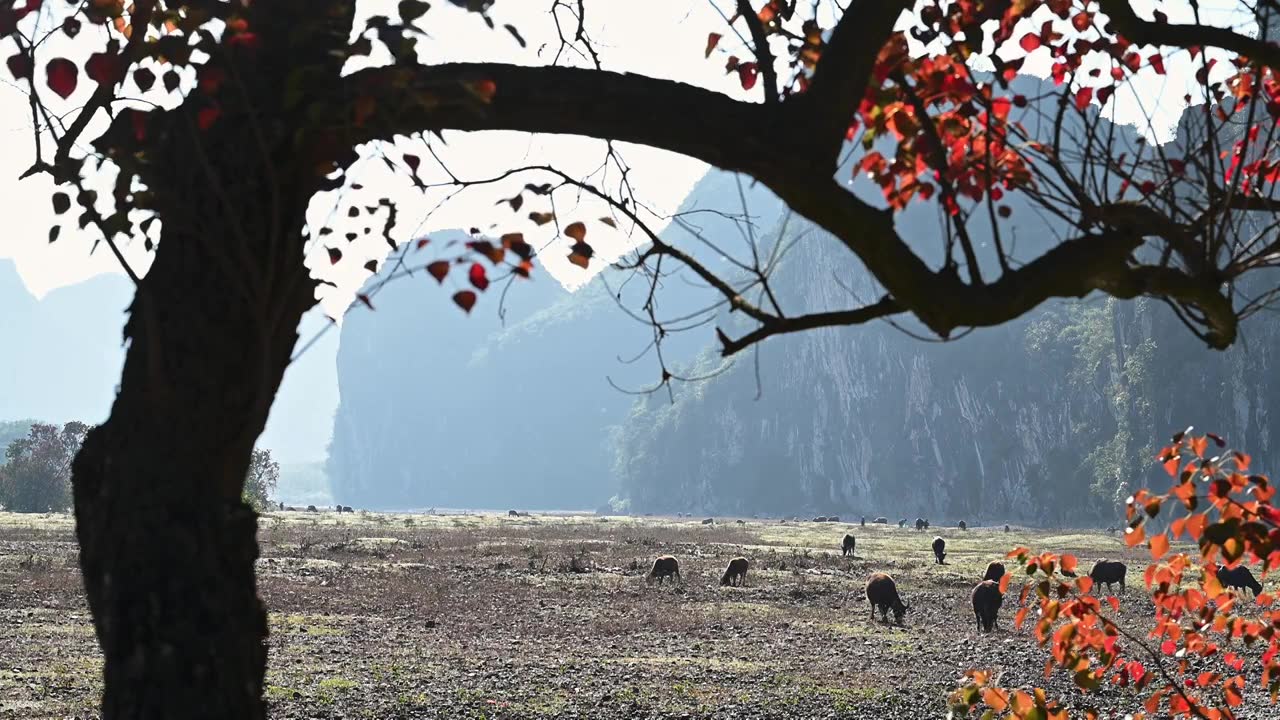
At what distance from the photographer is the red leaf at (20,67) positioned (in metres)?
2.65

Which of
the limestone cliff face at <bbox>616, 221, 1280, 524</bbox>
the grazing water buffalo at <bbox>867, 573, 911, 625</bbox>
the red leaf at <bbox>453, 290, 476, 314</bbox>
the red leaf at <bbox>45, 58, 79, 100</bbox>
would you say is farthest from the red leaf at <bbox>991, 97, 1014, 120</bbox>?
the limestone cliff face at <bbox>616, 221, 1280, 524</bbox>

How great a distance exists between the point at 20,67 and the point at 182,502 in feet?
3.54

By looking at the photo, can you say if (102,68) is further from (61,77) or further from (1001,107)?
(1001,107)

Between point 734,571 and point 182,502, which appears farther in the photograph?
point 734,571

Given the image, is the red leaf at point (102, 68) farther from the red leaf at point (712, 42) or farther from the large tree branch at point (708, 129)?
the red leaf at point (712, 42)

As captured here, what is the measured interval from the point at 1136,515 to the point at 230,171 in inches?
120

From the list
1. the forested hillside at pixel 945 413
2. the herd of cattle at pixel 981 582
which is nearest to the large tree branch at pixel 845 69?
the herd of cattle at pixel 981 582

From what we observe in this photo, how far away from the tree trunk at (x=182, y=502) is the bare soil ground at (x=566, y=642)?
14.5 feet

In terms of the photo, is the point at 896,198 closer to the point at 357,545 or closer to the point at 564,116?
the point at 564,116

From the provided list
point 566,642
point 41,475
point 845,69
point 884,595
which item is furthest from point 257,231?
point 41,475

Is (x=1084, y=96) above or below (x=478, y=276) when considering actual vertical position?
above

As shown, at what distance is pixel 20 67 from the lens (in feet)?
8.70

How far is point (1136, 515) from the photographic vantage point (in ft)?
13.0

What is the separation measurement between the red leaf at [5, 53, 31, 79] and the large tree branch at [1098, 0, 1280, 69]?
251 centimetres
